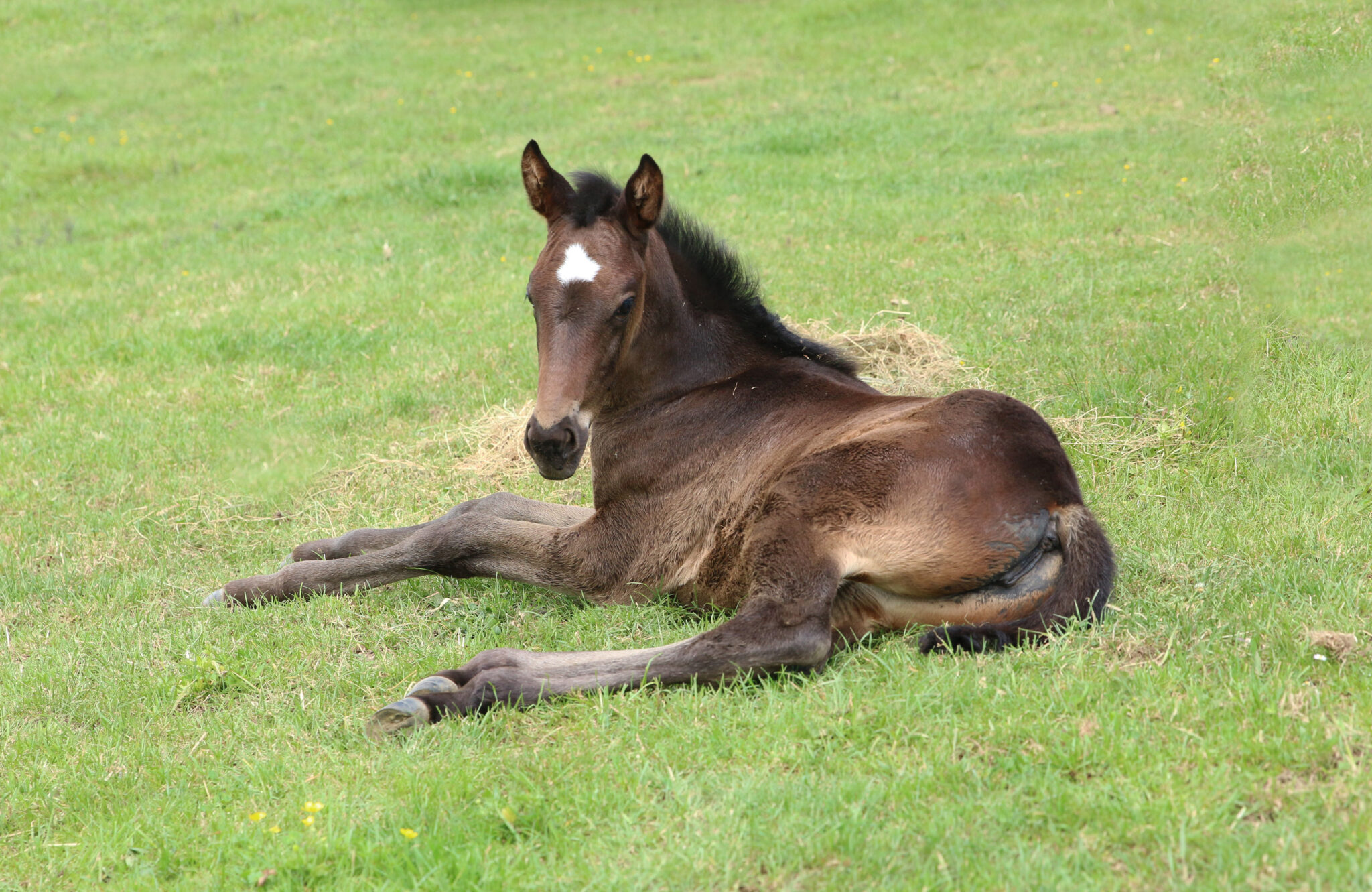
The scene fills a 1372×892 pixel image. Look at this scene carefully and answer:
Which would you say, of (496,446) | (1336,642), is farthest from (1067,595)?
(496,446)

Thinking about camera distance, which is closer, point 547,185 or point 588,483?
point 547,185

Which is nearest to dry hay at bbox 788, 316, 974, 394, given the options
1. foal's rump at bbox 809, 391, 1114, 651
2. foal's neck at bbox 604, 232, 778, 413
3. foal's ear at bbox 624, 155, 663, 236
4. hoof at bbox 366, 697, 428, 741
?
foal's neck at bbox 604, 232, 778, 413

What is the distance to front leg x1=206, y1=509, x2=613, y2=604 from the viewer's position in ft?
17.5

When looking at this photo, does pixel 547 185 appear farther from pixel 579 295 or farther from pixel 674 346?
pixel 674 346

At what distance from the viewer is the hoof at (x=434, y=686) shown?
424 cm

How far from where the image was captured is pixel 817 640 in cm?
423

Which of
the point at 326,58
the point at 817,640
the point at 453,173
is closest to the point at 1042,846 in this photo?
the point at 817,640

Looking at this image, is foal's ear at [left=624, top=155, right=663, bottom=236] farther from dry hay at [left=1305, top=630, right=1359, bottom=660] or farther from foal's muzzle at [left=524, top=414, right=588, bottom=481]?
dry hay at [left=1305, top=630, right=1359, bottom=660]

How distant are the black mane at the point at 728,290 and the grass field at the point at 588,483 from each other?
1.50 meters

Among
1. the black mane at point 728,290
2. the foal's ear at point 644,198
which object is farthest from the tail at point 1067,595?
the foal's ear at point 644,198

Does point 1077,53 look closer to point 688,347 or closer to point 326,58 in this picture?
point 326,58

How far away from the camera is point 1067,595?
169 inches

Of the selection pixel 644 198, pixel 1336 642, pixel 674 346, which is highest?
pixel 644 198

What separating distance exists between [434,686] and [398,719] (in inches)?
7.8
